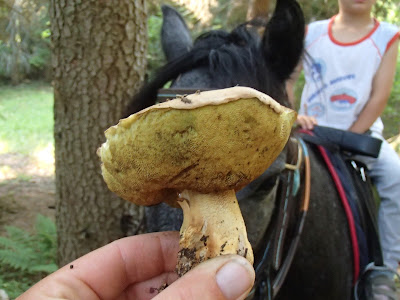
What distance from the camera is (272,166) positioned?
4.17 ft

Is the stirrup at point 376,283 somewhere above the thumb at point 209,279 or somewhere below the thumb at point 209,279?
below

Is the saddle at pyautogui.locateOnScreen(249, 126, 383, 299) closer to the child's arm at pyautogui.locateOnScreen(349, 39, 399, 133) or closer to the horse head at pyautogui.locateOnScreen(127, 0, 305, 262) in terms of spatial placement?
the horse head at pyautogui.locateOnScreen(127, 0, 305, 262)

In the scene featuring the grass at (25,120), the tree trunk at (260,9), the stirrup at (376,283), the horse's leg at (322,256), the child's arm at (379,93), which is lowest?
the grass at (25,120)

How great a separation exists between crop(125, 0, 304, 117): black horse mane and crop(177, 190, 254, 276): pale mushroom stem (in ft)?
2.06

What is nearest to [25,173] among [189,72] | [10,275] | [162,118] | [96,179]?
[10,275]

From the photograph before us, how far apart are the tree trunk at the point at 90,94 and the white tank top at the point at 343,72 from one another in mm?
1324

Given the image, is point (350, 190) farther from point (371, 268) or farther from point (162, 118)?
point (162, 118)

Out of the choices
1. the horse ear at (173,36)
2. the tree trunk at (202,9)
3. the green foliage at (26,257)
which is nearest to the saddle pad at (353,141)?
the horse ear at (173,36)

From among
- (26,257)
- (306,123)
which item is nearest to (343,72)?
(306,123)

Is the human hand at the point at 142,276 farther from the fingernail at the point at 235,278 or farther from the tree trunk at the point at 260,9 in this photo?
the tree trunk at the point at 260,9

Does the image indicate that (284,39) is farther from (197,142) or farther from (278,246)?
(197,142)

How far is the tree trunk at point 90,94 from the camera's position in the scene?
1989mm

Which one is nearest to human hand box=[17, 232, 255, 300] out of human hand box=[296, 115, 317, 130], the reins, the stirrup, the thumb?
the thumb

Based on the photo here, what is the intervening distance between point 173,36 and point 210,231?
1.73 metres
